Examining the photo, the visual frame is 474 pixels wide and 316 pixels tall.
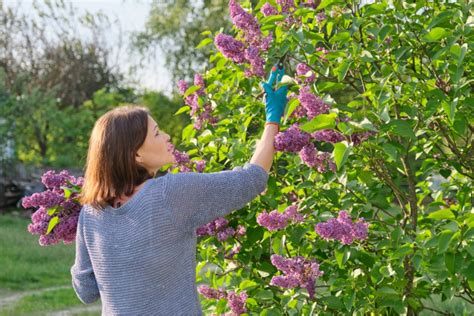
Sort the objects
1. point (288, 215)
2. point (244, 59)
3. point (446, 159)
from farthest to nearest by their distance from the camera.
Result: point (446, 159) → point (244, 59) → point (288, 215)

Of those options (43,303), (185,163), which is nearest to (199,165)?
(185,163)

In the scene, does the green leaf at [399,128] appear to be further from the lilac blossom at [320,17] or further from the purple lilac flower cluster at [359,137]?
the lilac blossom at [320,17]

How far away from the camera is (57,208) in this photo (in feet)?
10.3

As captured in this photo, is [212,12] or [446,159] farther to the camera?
[212,12]

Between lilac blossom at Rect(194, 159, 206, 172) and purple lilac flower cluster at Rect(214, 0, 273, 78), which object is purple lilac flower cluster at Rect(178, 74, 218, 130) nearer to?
lilac blossom at Rect(194, 159, 206, 172)

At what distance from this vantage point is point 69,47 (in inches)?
890

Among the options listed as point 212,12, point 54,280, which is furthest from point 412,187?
point 212,12

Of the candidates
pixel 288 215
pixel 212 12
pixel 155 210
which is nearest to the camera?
pixel 155 210

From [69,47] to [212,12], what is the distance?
4.57 metres

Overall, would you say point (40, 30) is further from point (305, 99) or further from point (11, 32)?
point (305, 99)

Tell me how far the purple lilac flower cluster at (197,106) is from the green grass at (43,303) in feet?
14.4

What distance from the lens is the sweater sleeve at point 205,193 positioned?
2.44 m

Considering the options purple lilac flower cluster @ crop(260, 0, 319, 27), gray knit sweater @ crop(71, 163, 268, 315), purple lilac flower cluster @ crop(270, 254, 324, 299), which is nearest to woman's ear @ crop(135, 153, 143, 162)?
gray knit sweater @ crop(71, 163, 268, 315)

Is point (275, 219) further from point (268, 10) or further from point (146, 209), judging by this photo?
point (268, 10)
